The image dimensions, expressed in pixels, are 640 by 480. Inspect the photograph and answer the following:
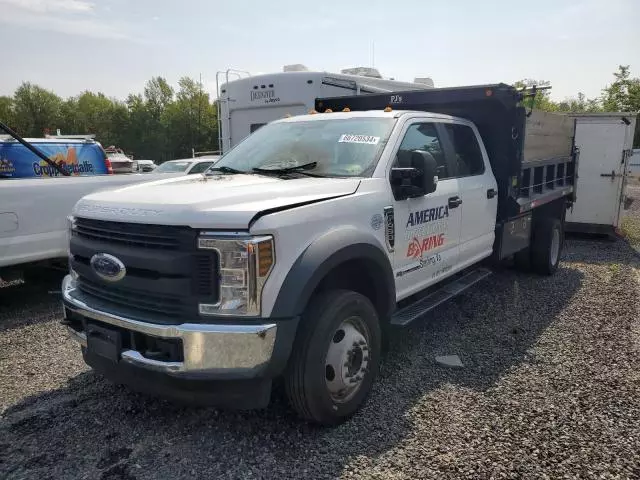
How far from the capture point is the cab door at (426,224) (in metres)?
3.85

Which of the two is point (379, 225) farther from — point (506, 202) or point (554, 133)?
point (554, 133)

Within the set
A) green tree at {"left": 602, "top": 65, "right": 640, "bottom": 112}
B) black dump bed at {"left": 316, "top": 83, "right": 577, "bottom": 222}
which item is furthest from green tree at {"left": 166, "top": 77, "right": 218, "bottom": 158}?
black dump bed at {"left": 316, "top": 83, "right": 577, "bottom": 222}

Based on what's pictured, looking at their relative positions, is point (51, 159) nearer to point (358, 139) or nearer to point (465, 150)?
point (358, 139)

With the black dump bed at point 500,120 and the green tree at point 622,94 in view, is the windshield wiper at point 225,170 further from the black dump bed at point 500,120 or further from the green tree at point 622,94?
the green tree at point 622,94

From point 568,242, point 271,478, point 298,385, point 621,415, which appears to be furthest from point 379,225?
point 568,242

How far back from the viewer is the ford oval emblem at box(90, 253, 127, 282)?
2905mm

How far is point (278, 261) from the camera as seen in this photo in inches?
109

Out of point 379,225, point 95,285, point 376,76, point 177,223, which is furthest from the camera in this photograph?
point 376,76

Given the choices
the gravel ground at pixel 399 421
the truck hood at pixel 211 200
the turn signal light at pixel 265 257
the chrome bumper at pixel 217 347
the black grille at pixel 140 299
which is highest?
the truck hood at pixel 211 200

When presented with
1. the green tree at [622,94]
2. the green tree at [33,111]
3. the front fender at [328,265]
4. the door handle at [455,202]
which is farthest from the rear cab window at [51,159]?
the green tree at [33,111]

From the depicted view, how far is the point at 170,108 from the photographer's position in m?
65.1

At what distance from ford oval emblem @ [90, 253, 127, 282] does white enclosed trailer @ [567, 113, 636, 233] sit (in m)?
9.24

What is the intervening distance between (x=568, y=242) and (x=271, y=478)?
8.82 m

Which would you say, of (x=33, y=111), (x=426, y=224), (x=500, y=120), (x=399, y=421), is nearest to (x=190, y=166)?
(x=500, y=120)
